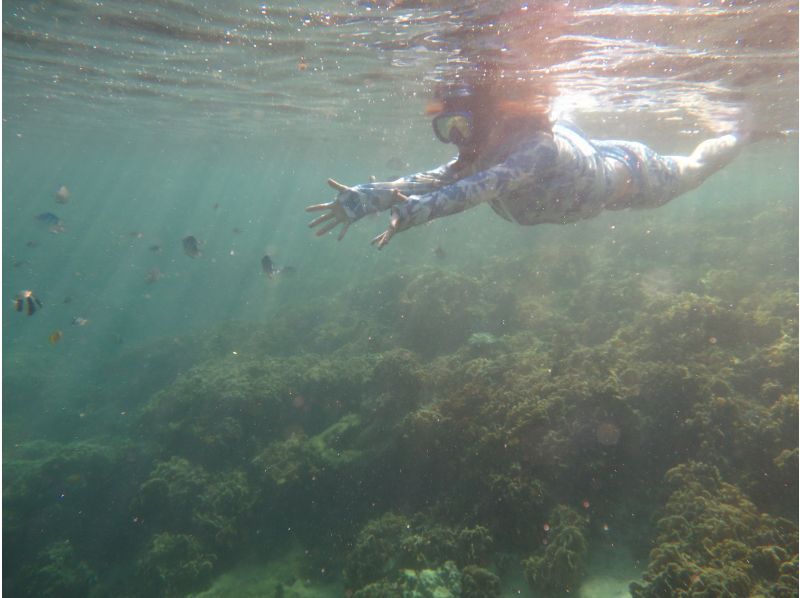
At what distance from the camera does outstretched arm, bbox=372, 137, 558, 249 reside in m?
4.14

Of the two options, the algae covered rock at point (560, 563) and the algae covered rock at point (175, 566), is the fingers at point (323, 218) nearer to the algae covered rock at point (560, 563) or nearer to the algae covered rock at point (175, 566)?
the algae covered rock at point (560, 563)

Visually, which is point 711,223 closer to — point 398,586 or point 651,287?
point 651,287

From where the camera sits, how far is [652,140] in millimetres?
31234

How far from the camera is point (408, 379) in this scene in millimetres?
10148

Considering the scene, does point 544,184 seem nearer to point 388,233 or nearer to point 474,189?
point 474,189

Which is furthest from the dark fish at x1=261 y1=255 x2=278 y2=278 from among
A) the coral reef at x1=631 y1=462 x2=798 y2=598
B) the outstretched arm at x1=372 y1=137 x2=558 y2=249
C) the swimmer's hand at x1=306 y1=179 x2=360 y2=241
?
the coral reef at x1=631 y1=462 x2=798 y2=598

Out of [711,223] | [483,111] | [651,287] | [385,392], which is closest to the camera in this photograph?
[483,111]

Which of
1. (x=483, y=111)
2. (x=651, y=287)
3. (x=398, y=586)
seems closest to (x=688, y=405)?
(x=398, y=586)

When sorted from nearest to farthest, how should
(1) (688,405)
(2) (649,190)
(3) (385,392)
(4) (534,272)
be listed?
1. (1) (688,405)
2. (2) (649,190)
3. (3) (385,392)
4. (4) (534,272)

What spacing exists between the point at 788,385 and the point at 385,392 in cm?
775

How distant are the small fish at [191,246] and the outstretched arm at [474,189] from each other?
866 centimetres

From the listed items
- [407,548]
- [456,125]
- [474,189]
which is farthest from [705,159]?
[407,548]

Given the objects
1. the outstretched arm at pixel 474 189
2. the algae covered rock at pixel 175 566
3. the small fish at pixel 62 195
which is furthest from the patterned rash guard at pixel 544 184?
the small fish at pixel 62 195

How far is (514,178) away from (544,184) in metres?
1.00
